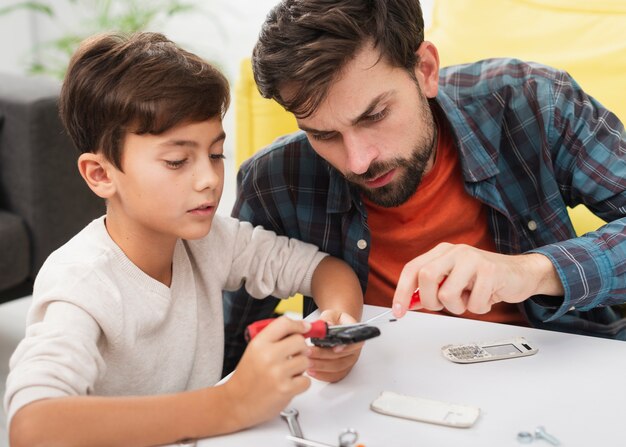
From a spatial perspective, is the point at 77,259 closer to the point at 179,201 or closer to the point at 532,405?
the point at 179,201

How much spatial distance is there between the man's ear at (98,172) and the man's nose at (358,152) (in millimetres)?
344

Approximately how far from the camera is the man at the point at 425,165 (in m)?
1.17

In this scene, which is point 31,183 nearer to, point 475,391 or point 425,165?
point 425,165

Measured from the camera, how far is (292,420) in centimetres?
89

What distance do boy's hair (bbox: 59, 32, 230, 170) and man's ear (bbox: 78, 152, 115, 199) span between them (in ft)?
0.05

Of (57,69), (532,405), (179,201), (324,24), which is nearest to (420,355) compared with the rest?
(532,405)

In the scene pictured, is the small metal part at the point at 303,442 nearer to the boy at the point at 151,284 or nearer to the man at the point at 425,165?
the boy at the point at 151,284

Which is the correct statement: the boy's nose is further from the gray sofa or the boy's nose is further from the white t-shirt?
the gray sofa

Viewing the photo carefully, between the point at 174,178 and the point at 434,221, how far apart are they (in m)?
0.52

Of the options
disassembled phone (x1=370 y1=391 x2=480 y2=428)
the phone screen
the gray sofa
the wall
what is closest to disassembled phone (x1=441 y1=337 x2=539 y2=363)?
the phone screen

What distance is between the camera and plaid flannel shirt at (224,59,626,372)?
1.35 meters

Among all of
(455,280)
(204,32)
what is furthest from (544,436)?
(204,32)

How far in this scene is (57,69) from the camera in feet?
14.1

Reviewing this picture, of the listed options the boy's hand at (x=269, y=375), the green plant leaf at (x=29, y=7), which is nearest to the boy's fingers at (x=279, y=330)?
the boy's hand at (x=269, y=375)
